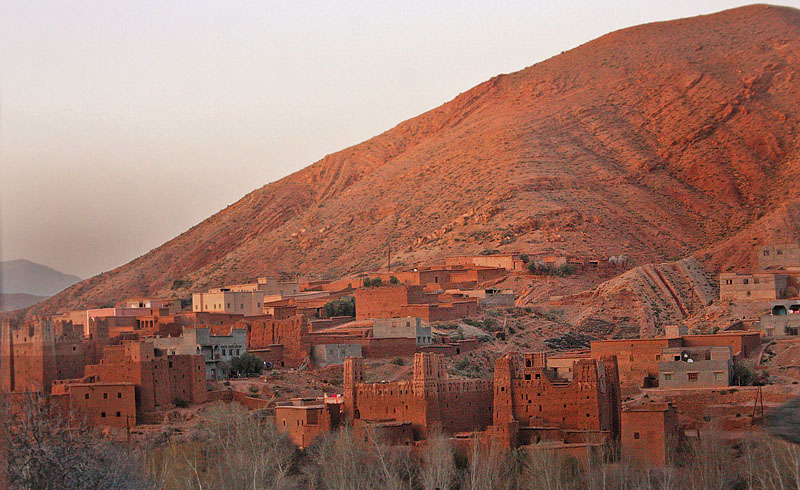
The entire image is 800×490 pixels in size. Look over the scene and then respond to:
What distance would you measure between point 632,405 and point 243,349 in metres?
13.1

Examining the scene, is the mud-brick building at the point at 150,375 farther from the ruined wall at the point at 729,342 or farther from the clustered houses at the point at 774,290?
the clustered houses at the point at 774,290

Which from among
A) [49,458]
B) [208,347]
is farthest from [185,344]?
[49,458]

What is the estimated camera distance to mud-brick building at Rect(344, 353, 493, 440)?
37938mm

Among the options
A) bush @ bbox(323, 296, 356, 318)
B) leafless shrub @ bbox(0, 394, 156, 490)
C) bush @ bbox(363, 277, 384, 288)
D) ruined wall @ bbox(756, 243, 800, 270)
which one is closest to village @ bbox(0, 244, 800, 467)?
bush @ bbox(323, 296, 356, 318)

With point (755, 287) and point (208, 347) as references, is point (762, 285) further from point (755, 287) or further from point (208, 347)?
point (208, 347)

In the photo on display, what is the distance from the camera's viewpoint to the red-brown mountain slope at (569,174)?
8419cm

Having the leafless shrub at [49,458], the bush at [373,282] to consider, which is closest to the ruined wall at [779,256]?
the bush at [373,282]

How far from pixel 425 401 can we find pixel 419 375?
0.79m

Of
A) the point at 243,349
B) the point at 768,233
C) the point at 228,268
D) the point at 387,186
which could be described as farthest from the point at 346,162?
the point at 243,349

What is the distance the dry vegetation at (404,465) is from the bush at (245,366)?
688 cm

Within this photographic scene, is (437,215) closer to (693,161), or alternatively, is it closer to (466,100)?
(693,161)

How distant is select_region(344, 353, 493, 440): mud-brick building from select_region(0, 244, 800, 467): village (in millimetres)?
39

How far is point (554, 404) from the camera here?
123 feet

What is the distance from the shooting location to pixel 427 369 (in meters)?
38.4
